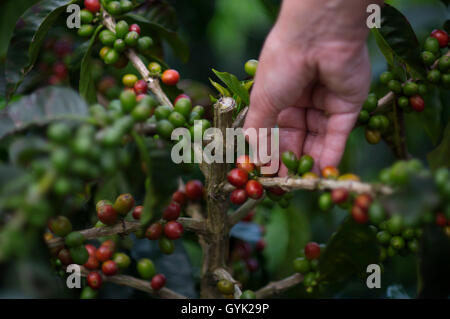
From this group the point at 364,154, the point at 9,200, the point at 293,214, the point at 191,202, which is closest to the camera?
the point at 9,200

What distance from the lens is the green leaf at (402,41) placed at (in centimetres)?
147

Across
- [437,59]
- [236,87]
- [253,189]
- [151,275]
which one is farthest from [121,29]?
[437,59]

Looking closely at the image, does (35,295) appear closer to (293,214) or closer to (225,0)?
(293,214)

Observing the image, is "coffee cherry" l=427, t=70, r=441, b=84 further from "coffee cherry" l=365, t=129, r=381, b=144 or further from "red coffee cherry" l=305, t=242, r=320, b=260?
"red coffee cherry" l=305, t=242, r=320, b=260

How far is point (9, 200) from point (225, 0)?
3.76m

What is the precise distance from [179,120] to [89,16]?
569 mm

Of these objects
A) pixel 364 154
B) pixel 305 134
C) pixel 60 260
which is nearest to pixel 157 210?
pixel 60 260

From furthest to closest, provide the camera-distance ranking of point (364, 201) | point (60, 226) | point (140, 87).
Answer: point (140, 87) < point (60, 226) < point (364, 201)

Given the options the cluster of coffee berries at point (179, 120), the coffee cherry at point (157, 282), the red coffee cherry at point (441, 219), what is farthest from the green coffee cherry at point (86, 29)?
the red coffee cherry at point (441, 219)

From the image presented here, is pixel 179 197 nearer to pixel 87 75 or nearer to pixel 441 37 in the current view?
pixel 87 75

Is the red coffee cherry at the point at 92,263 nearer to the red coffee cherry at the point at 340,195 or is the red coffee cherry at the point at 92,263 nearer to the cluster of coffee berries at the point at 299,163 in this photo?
the cluster of coffee berries at the point at 299,163

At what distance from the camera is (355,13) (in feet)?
3.97

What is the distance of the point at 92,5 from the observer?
4.85ft

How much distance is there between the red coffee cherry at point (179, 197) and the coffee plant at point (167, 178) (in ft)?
0.18
